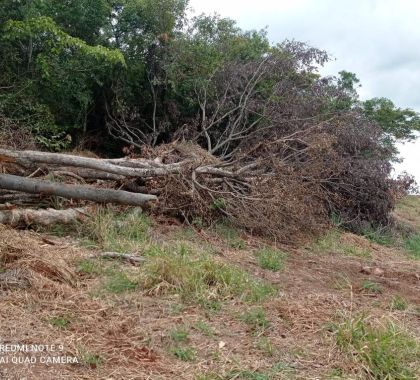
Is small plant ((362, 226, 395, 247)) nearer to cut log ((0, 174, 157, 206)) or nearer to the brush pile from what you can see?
the brush pile

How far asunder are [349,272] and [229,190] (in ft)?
8.14

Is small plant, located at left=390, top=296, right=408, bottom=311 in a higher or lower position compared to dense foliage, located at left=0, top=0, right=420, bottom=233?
lower

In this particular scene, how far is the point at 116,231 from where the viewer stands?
633 centimetres

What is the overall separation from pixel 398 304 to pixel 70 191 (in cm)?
412

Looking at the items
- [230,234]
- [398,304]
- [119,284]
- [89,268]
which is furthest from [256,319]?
[230,234]

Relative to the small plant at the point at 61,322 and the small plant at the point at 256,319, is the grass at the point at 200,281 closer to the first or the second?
the small plant at the point at 256,319

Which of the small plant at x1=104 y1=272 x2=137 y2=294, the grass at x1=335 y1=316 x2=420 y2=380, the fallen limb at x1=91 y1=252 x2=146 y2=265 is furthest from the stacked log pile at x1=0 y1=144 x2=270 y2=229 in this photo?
the grass at x1=335 y1=316 x2=420 y2=380

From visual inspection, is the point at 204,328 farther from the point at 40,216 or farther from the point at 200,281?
the point at 40,216

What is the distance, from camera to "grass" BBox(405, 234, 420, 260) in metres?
8.69

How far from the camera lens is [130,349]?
3381mm

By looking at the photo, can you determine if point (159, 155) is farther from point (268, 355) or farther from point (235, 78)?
point (268, 355)

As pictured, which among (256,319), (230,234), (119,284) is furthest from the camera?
(230,234)

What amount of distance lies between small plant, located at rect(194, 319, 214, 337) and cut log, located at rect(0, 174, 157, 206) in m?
3.30

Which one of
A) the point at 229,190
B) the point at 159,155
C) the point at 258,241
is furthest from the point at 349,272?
the point at 159,155
